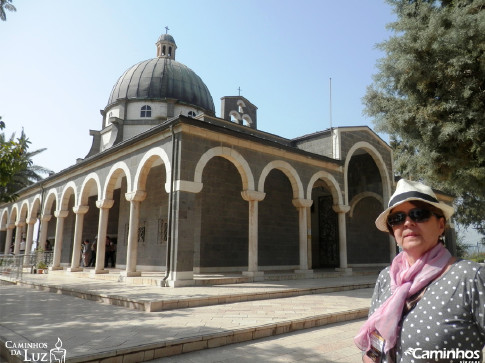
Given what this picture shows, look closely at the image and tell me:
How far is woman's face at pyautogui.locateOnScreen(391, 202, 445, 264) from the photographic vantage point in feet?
5.98

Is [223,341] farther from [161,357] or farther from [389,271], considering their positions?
[389,271]

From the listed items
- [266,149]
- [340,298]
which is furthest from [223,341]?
[266,149]

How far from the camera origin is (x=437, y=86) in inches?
380

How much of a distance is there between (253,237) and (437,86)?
268 inches

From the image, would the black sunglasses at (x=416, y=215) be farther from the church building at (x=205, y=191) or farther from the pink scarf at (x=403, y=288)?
the church building at (x=205, y=191)

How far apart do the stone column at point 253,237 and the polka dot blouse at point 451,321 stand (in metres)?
9.40

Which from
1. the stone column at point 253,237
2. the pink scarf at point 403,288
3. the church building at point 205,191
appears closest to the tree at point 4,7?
the church building at point 205,191

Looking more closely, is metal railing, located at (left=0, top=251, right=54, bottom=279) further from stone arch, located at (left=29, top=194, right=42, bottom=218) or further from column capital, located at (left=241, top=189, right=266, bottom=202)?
column capital, located at (left=241, top=189, right=266, bottom=202)

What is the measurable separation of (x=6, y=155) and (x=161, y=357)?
20.5 feet

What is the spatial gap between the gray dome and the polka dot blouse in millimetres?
21309

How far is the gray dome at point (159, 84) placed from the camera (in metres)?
21.8

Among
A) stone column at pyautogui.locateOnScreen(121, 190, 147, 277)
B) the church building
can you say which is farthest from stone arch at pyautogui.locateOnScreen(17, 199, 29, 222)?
stone column at pyautogui.locateOnScreen(121, 190, 147, 277)

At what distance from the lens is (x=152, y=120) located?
2106cm

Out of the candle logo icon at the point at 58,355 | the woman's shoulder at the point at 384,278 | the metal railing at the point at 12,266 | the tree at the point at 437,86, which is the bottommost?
the candle logo icon at the point at 58,355
